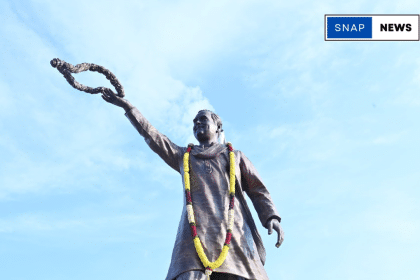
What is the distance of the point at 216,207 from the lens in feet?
22.6

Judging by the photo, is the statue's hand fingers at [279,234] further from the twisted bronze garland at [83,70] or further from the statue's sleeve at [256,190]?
the twisted bronze garland at [83,70]

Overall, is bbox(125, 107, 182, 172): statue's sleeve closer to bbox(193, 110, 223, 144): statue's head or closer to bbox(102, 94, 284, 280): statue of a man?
bbox(102, 94, 284, 280): statue of a man

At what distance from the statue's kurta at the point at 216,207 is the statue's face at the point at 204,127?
224 mm

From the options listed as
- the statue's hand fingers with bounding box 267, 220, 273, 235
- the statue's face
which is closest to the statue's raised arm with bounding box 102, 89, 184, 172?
the statue's face

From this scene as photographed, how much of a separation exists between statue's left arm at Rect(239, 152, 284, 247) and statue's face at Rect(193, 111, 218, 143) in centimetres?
53

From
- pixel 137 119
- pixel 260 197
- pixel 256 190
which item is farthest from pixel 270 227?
pixel 137 119

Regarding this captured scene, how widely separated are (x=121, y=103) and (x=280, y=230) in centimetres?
286

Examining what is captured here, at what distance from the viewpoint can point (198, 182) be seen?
23.4 ft

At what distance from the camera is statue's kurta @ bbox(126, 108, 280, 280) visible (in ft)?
21.3

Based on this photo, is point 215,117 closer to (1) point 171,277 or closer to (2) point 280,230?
(2) point 280,230

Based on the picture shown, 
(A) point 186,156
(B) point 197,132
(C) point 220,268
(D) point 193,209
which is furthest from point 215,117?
(C) point 220,268

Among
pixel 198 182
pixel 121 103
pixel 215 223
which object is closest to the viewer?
pixel 215 223

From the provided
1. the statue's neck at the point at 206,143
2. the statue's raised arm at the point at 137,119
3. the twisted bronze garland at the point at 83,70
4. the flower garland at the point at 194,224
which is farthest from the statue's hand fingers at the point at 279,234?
the twisted bronze garland at the point at 83,70

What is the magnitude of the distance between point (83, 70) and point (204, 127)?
1.90m
